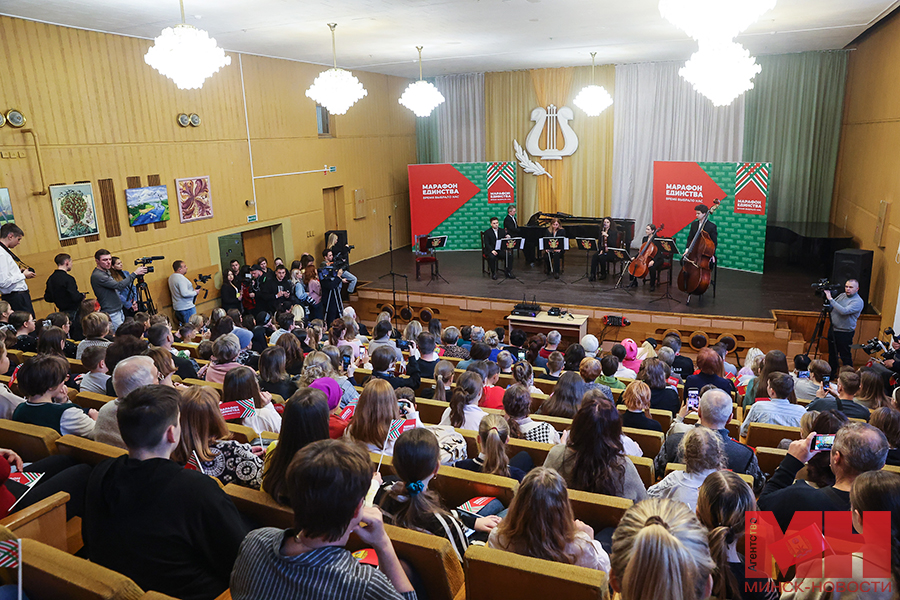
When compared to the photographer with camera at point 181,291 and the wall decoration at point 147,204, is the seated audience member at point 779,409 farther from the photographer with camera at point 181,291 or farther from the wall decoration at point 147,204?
the wall decoration at point 147,204

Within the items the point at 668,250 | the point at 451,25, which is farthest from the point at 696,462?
the point at 668,250

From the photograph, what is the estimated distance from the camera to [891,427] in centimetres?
332

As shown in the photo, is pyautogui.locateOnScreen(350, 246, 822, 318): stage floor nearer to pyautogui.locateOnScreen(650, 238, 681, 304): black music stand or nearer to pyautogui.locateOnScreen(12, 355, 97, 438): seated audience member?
pyautogui.locateOnScreen(650, 238, 681, 304): black music stand

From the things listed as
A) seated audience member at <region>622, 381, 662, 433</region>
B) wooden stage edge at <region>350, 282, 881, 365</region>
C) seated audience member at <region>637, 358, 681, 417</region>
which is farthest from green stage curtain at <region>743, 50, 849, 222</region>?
seated audience member at <region>622, 381, 662, 433</region>

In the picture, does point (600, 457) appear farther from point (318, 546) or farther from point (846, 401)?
point (846, 401)

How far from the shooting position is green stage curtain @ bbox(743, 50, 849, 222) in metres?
12.1

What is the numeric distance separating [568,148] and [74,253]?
10.5 metres

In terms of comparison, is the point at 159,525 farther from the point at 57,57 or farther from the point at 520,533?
the point at 57,57

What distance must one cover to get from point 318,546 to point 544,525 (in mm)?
863

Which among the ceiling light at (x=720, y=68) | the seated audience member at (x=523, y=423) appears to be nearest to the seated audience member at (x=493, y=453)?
the seated audience member at (x=523, y=423)

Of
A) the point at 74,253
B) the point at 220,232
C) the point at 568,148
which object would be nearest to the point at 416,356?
the point at 74,253

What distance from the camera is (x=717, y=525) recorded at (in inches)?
84.9

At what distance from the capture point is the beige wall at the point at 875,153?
8289 mm

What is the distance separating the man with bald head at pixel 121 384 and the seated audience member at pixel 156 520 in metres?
1.04
